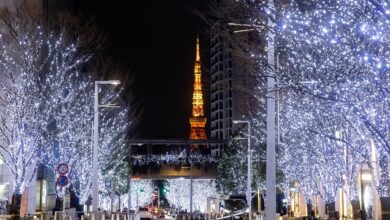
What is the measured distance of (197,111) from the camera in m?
174

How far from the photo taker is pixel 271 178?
1736 centimetres

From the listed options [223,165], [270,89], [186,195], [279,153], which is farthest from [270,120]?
[186,195]

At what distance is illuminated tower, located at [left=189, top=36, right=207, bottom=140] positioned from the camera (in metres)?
165

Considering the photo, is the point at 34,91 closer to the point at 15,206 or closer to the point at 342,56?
the point at 15,206

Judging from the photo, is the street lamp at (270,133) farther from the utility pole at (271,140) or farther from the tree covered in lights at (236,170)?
the tree covered in lights at (236,170)

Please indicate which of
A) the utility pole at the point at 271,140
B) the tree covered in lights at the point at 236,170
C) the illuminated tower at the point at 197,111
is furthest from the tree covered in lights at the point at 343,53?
the illuminated tower at the point at 197,111

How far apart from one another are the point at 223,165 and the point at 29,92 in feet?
124

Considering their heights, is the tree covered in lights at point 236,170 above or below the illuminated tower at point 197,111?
below

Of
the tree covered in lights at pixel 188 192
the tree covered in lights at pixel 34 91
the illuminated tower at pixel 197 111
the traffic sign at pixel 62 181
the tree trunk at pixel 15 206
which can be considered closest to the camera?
the traffic sign at pixel 62 181

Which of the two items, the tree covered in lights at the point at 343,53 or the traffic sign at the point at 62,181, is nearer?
the tree covered in lights at the point at 343,53

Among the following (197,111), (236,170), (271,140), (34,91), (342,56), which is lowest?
(271,140)

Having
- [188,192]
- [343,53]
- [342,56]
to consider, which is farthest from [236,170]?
[343,53]

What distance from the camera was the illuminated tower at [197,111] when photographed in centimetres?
16488

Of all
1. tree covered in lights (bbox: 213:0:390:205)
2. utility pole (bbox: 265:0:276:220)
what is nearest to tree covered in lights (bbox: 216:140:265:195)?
tree covered in lights (bbox: 213:0:390:205)
